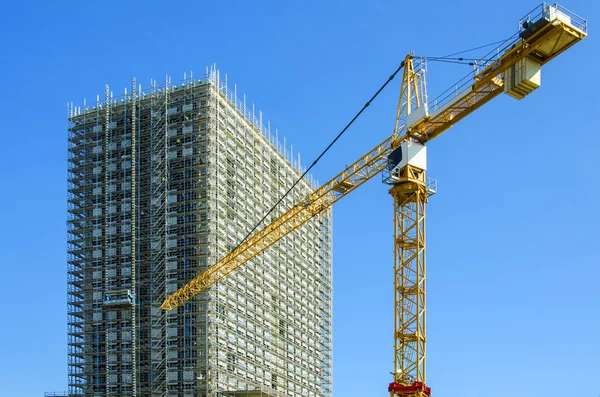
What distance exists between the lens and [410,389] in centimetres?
7469

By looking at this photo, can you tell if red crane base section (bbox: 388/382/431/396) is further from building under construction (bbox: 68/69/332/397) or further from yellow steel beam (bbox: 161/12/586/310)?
building under construction (bbox: 68/69/332/397)

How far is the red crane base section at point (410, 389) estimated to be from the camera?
2931 inches

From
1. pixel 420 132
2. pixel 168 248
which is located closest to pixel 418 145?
pixel 420 132

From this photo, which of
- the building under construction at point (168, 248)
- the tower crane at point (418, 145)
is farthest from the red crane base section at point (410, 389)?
the building under construction at point (168, 248)

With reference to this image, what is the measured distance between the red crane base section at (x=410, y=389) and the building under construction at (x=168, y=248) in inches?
1314

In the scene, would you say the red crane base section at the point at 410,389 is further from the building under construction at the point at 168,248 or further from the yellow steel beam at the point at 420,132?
the building under construction at the point at 168,248

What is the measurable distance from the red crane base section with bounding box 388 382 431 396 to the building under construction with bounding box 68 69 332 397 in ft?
109

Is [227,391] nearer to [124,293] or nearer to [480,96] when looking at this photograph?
[124,293]

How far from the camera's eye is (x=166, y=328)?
10700 centimetres

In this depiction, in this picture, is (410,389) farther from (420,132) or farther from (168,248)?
(168,248)

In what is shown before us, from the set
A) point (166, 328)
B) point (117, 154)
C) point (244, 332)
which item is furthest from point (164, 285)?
point (117, 154)

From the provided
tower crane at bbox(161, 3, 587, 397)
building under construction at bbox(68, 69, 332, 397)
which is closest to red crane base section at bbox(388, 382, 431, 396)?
tower crane at bbox(161, 3, 587, 397)

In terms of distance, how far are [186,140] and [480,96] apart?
47990 millimetres

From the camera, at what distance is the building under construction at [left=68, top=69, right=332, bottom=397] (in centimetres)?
10688
